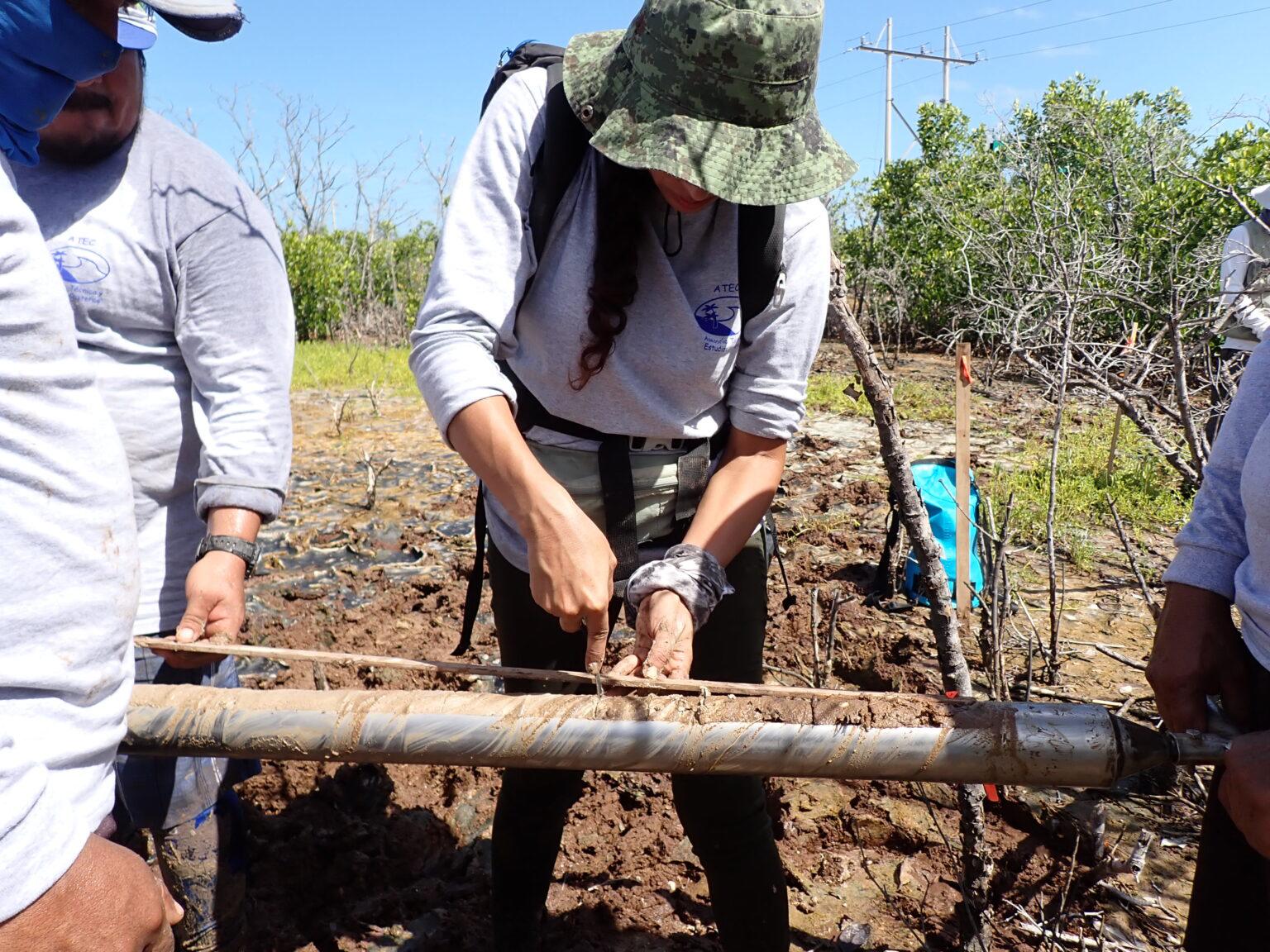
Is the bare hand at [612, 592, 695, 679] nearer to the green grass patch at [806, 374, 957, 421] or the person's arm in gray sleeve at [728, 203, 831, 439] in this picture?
the person's arm in gray sleeve at [728, 203, 831, 439]

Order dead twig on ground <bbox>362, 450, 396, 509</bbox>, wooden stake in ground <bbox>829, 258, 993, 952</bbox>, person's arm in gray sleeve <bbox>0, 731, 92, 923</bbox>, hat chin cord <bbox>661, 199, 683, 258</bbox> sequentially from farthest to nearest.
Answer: dead twig on ground <bbox>362, 450, 396, 509</bbox> < wooden stake in ground <bbox>829, 258, 993, 952</bbox> < hat chin cord <bbox>661, 199, 683, 258</bbox> < person's arm in gray sleeve <bbox>0, 731, 92, 923</bbox>

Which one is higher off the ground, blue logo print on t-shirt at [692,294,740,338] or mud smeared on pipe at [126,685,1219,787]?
blue logo print on t-shirt at [692,294,740,338]

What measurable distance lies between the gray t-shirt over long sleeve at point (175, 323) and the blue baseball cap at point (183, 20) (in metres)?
0.22

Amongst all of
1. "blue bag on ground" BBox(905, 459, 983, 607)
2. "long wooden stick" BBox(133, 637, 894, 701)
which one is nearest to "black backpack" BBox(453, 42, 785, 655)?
"long wooden stick" BBox(133, 637, 894, 701)

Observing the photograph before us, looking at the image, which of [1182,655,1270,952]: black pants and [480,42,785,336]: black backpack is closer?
[1182,655,1270,952]: black pants

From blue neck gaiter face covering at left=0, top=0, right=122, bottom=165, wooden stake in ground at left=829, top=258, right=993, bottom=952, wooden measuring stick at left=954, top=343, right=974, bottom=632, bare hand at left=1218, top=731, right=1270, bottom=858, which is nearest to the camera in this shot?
blue neck gaiter face covering at left=0, top=0, right=122, bottom=165

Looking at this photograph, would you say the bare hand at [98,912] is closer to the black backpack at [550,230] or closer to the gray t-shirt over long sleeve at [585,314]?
the gray t-shirt over long sleeve at [585,314]

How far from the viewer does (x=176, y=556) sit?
177 centimetres

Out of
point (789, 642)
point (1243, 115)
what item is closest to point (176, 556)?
point (789, 642)

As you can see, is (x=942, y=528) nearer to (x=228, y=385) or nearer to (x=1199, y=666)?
(x=1199, y=666)

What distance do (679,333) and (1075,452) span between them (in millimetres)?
6578

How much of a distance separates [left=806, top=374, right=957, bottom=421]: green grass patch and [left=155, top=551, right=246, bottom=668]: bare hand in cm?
699

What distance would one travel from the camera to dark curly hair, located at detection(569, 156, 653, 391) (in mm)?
1581

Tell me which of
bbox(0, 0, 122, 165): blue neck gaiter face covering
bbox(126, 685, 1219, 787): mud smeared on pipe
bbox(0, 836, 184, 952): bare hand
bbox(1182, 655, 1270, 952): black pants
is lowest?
bbox(1182, 655, 1270, 952): black pants
